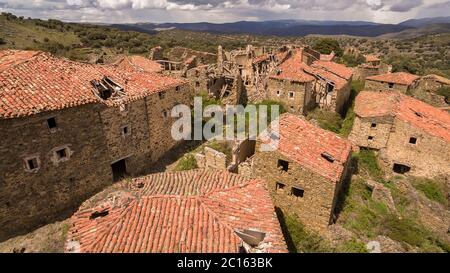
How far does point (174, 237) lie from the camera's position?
30.8 feet

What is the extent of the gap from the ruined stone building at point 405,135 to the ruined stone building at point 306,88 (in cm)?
538

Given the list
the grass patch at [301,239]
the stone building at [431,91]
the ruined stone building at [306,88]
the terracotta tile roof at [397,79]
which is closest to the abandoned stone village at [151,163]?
the grass patch at [301,239]

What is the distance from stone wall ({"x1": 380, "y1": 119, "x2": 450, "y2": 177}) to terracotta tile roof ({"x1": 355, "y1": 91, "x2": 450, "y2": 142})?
1.49 ft

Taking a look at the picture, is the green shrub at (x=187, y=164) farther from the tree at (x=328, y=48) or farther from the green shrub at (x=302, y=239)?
the tree at (x=328, y=48)

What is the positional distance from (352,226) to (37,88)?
17.9 metres

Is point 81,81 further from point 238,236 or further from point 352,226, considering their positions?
point 352,226

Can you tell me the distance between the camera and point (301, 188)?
14.7 metres

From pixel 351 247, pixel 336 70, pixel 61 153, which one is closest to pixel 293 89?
pixel 336 70

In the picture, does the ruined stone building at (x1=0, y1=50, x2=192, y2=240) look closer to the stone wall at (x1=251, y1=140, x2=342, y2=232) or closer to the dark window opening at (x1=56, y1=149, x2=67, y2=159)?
the dark window opening at (x1=56, y1=149, x2=67, y2=159)

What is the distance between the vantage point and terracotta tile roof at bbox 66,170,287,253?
915 centimetres

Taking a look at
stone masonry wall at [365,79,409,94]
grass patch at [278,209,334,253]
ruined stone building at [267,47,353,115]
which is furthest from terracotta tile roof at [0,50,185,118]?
stone masonry wall at [365,79,409,94]

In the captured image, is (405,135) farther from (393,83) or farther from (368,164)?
(393,83)

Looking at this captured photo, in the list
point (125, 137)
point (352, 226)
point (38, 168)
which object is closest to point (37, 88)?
point (38, 168)

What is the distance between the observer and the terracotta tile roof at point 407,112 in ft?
70.9
